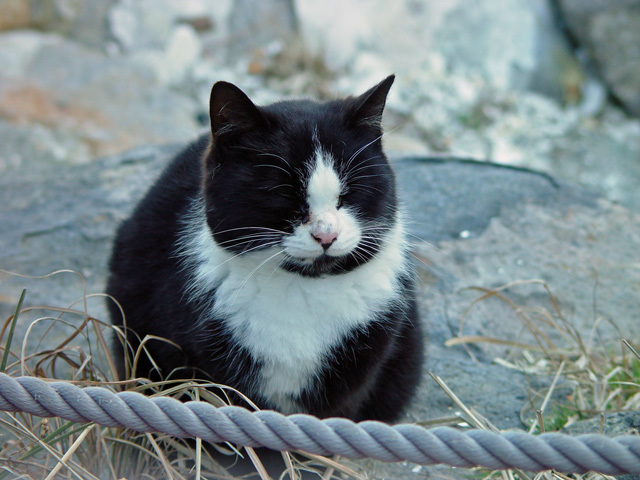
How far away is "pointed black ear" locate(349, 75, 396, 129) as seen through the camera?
4.84 ft

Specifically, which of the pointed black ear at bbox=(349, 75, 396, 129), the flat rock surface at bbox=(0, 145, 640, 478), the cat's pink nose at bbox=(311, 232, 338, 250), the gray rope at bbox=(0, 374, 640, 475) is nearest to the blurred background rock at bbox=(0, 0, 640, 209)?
the flat rock surface at bbox=(0, 145, 640, 478)

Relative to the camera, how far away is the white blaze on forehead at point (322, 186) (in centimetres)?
136

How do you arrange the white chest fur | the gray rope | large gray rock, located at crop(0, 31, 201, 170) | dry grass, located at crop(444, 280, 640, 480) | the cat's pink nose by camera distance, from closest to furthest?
the gray rope, the cat's pink nose, the white chest fur, dry grass, located at crop(444, 280, 640, 480), large gray rock, located at crop(0, 31, 201, 170)

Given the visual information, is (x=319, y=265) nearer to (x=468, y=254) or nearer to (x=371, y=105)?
(x=371, y=105)

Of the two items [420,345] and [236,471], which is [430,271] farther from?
[236,471]

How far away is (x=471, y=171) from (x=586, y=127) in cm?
307

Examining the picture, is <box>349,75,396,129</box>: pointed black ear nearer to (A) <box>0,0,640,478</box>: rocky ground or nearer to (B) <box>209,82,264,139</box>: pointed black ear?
(B) <box>209,82,264,139</box>: pointed black ear

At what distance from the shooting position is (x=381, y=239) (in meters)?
1.50

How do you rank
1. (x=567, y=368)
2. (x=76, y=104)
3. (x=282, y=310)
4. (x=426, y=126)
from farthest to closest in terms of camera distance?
1. (x=426, y=126)
2. (x=76, y=104)
3. (x=567, y=368)
4. (x=282, y=310)

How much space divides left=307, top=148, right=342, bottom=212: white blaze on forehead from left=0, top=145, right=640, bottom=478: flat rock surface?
739 mm

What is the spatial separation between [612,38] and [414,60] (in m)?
1.58

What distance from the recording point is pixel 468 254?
2.49m

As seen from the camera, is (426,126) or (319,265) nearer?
(319,265)

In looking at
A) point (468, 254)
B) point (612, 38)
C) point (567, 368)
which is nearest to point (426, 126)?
point (612, 38)
